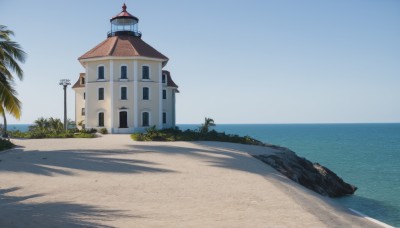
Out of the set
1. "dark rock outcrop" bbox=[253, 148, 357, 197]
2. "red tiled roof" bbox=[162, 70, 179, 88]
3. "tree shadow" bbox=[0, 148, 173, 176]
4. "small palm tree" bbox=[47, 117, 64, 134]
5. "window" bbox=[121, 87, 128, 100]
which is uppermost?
"red tiled roof" bbox=[162, 70, 179, 88]

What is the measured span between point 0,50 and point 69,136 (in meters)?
10.6

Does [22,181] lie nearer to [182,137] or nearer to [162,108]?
[182,137]

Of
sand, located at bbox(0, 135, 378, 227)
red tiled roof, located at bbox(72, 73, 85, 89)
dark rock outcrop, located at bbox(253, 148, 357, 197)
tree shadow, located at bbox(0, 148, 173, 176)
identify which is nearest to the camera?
sand, located at bbox(0, 135, 378, 227)

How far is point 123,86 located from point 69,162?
1962 cm

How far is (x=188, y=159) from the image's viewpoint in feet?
56.0

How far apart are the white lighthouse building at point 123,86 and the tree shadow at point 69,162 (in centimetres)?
1534

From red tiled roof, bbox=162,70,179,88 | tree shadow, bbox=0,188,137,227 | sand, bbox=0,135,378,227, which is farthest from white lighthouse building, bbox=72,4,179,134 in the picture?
tree shadow, bbox=0,188,137,227

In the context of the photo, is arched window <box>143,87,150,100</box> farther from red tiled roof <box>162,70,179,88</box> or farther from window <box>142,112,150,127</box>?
red tiled roof <box>162,70,179,88</box>

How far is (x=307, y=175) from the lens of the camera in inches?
800

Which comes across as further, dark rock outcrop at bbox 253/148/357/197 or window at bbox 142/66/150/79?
window at bbox 142/66/150/79

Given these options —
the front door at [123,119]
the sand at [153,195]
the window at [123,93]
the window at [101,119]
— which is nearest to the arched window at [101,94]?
the window at [101,119]

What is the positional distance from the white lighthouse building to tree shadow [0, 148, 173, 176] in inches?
604

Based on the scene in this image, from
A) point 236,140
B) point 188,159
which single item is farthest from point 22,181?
point 236,140

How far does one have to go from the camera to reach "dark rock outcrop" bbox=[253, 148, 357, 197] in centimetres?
1848
